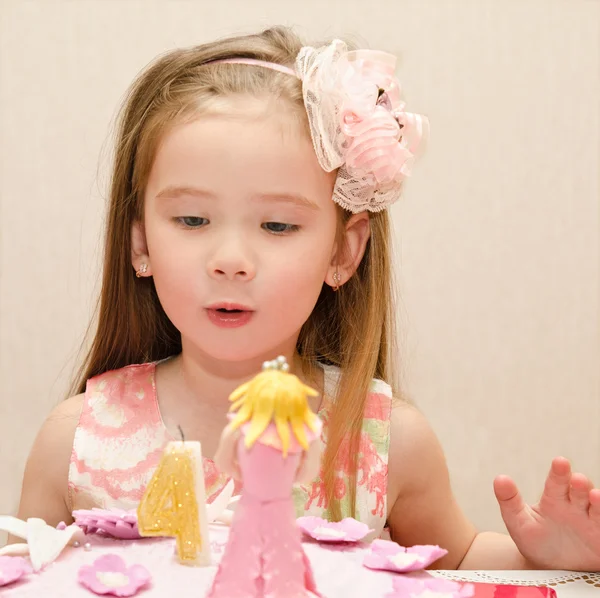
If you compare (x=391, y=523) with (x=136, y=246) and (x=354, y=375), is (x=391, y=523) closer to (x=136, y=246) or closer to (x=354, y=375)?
(x=354, y=375)

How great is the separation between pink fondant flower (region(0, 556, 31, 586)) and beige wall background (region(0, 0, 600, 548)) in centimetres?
81

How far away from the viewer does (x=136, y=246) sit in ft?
3.28

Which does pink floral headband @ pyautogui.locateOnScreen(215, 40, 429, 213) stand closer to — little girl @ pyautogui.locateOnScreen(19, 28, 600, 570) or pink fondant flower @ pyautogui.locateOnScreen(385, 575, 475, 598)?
little girl @ pyautogui.locateOnScreen(19, 28, 600, 570)

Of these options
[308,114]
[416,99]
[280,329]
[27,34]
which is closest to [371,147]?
[308,114]

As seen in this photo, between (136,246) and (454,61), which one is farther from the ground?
(454,61)

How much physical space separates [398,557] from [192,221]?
365mm

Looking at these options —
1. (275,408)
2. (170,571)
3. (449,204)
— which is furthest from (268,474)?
(449,204)

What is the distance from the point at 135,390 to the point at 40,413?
437mm

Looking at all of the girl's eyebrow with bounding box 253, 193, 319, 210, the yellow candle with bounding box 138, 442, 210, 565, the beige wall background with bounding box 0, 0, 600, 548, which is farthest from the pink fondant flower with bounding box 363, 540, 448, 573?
the beige wall background with bounding box 0, 0, 600, 548

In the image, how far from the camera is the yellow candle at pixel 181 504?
599mm

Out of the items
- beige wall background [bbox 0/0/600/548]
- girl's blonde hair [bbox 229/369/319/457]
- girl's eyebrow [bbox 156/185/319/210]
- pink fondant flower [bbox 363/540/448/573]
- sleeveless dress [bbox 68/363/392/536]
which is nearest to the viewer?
girl's blonde hair [bbox 229/369/319/457]

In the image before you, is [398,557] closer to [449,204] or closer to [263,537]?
[263,537]

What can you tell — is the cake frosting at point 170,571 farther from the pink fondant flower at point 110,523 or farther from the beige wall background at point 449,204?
the beige wall background at point 449,204

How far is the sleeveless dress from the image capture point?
0.98 meters
